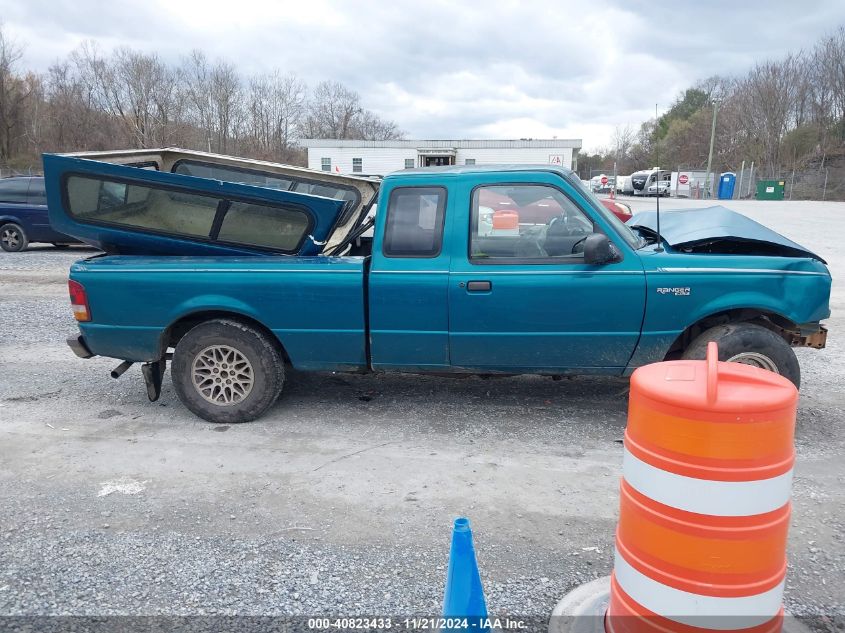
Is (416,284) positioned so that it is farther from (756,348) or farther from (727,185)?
(727,185)

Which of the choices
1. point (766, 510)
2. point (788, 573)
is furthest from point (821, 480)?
point (766, 510)

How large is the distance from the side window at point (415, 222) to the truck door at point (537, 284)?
6.0 inches

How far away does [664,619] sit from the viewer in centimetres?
214

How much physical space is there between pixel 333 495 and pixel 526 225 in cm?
221

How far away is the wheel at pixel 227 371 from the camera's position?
4535 millimetres

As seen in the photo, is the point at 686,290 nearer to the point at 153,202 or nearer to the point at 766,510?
the point at 766,510

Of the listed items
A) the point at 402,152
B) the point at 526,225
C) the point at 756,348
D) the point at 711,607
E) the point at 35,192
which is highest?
the point at 402,152

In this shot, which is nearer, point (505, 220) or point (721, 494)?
point (721, 494)

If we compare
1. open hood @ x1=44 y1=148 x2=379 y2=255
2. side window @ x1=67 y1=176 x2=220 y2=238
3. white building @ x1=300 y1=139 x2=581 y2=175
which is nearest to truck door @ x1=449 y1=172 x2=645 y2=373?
open hood @ x1=44 y1=148 x2=379 y2=255

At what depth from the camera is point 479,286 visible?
4.25m

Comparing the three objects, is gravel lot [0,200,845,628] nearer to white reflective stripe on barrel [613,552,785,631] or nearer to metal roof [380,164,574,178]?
white reflective stripe on barrel [613,552,785,631]

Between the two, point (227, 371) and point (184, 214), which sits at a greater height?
point (184, 214)

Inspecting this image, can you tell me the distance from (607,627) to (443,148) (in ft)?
140

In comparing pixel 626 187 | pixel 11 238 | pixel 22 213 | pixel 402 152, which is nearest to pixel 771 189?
pixel 626 187
